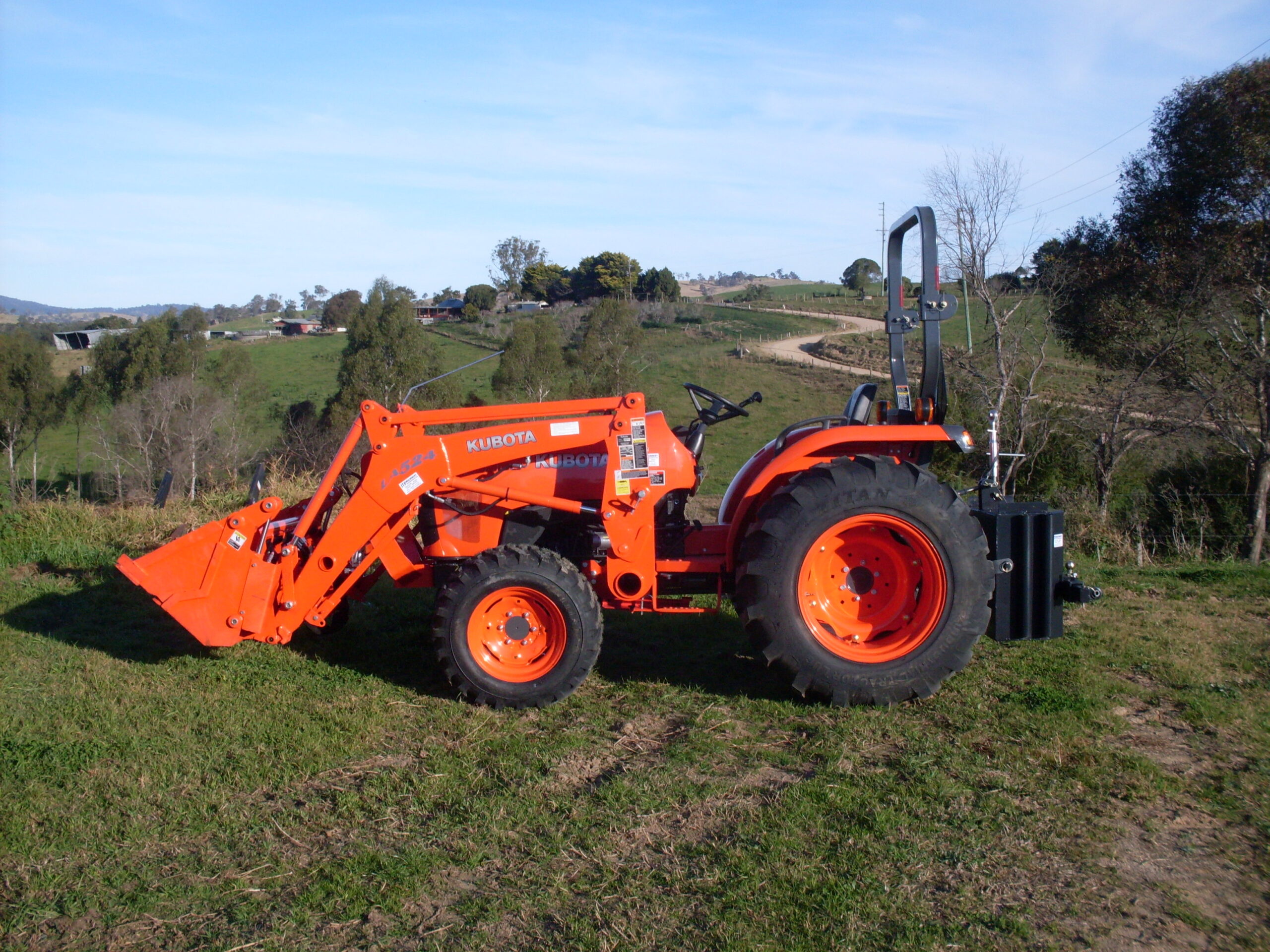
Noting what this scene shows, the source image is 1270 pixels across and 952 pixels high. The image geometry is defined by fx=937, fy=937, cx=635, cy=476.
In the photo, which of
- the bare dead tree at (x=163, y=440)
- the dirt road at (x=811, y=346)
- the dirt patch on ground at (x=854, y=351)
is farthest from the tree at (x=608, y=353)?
the bare dead tree at (x=163, y=440)

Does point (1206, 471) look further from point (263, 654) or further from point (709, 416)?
point (263, 654)

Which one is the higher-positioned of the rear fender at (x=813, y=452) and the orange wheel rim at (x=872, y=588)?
the rear fender at (x=813, y=452)

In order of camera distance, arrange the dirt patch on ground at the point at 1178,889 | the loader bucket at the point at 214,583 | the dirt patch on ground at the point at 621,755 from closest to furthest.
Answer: the dirt patch on ground at the point at 1178,889, the dirt patch on ground at the point at 621,755, the loader bucket at the point at 214,583

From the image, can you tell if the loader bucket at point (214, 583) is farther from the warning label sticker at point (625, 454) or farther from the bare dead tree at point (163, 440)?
the bare dead tree at point (163, 440)

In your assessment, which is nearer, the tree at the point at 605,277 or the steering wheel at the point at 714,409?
the steering wheel at the point at 714,409

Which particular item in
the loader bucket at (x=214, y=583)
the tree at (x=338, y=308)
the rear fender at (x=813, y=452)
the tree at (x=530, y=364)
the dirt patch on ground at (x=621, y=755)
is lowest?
the dirt patch on ground at (x=621, y=755)

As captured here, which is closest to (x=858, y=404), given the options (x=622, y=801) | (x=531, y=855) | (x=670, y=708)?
(x=670, y=708)

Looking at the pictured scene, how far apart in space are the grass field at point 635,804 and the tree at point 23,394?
32472 mm

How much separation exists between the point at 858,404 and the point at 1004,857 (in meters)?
2.72

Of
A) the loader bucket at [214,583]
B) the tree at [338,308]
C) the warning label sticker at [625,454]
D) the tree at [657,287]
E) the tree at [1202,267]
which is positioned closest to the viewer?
the loader bucket at [214,583]

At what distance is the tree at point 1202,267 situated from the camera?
16.8 meters

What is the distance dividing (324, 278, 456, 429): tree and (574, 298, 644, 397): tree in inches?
192

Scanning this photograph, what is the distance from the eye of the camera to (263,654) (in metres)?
5.88

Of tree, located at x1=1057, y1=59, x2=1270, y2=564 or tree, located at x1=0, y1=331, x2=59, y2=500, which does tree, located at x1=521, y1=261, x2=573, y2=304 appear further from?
tree, located at x1=1057, y1=59, x2=1270, y2=564
